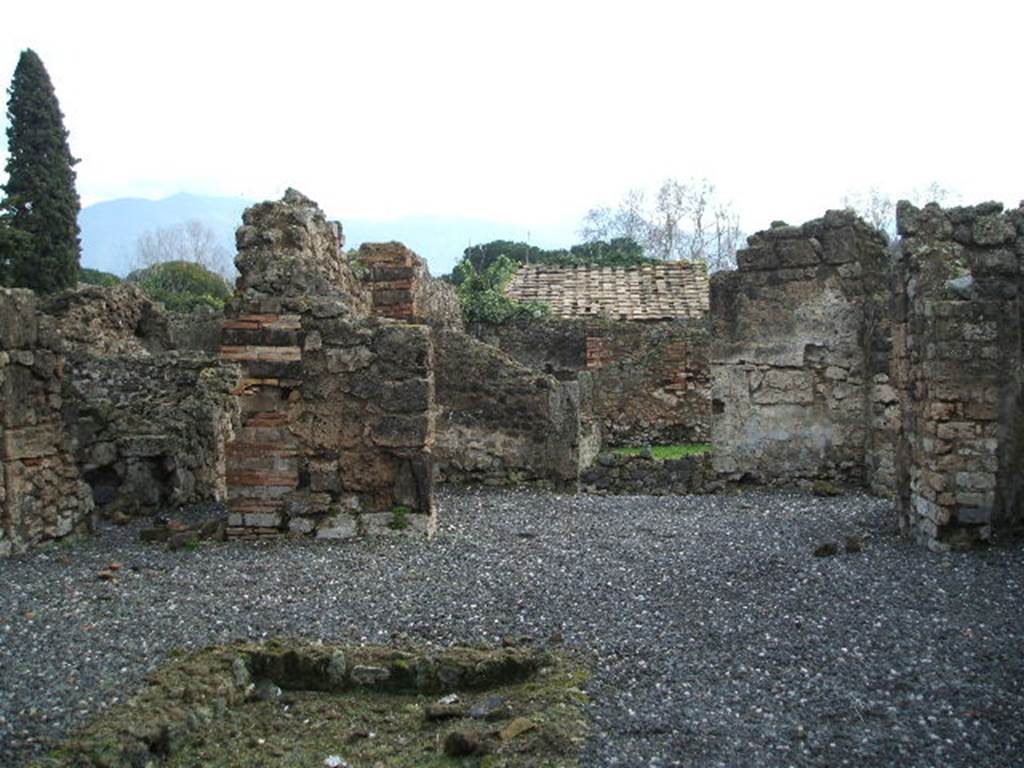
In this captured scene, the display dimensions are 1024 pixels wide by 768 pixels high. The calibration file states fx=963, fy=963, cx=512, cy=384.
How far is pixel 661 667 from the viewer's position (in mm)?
5438

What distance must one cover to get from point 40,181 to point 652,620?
28.1 meters

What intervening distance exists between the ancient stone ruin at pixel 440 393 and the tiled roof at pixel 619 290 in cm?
810

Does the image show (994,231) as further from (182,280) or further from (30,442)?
(182,280)

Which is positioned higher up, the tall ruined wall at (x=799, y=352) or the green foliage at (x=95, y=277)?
the green foliage at (x=95, y=277)

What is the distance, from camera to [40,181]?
28781 mm

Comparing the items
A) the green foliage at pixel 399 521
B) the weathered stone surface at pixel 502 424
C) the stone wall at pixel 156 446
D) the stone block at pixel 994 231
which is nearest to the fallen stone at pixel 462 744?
the green foliage at pixel 399 521

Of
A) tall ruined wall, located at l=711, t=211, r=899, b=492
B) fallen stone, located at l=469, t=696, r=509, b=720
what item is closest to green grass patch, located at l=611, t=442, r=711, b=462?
tall ruined wall, located at l=711, t=211, r=899, b=492

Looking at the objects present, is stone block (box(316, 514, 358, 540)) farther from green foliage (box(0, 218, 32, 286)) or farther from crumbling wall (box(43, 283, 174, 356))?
green foliage (box(0, 218, 32, 286))

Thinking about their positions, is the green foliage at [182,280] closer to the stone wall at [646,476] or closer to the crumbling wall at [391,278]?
the crumbling wall at [391,278]

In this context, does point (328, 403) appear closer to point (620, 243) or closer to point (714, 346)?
point (714, 346)

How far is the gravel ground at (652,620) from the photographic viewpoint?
14.9 feet

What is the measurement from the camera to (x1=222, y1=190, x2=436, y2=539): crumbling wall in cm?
888

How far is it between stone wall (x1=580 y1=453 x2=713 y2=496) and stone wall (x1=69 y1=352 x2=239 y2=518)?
16.1 feet

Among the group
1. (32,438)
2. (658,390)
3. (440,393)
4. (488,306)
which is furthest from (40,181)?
(32,438)
